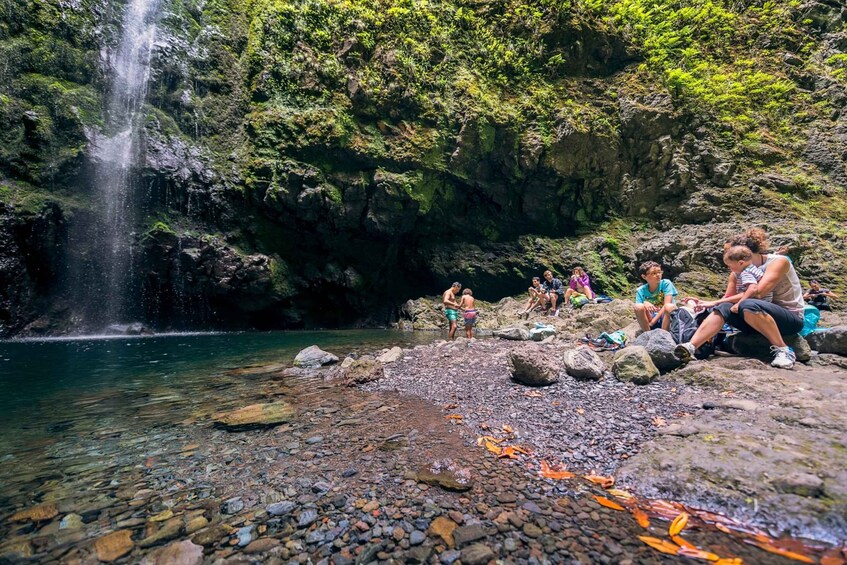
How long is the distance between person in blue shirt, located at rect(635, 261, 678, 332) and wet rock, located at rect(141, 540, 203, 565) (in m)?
6.88

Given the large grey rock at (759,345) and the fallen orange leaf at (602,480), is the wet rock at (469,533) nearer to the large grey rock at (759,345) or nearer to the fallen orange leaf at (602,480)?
the fallen orange leaf at (602,480)

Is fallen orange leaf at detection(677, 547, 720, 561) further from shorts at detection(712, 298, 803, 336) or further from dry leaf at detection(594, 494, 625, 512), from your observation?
shorts at detection(712, 298, 803, 336)

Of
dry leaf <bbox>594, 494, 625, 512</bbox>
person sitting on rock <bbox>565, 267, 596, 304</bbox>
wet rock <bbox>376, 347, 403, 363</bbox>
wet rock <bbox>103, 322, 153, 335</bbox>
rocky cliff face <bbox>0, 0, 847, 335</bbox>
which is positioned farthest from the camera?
wet rock <bbox>103, 322, 153, 335</bbox>

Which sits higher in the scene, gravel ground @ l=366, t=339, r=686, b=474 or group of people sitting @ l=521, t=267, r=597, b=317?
group of people sitting @ l=521, t=267, r=597, b=317

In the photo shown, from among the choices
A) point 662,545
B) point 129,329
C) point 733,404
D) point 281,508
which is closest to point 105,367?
point 281,508

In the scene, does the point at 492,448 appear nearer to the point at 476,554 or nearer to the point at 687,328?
the point at 476,554

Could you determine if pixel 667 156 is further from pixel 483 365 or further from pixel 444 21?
pixel 483 365

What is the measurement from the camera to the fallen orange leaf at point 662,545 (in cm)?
192

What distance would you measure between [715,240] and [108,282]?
95.4ft

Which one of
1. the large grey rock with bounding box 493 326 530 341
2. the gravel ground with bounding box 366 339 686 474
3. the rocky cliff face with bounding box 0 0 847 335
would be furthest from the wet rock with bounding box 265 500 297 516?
the rocky cliff face with bounding box 0 0 847 335

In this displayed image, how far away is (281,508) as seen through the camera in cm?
255

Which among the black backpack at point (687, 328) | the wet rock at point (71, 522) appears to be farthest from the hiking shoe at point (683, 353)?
the wet rock at point (71, 522)

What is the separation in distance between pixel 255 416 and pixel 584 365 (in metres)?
4.61

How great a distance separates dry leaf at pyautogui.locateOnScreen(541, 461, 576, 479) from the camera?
2771mm
